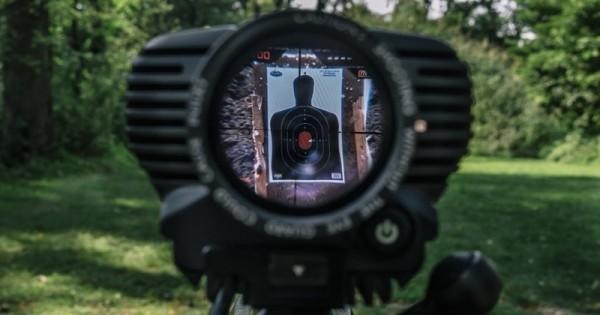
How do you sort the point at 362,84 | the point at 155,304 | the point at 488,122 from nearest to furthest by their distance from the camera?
the point at 362,84 → the point at 155,304 → the point at 488,122

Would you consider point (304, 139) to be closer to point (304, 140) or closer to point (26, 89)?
point (304, 140)

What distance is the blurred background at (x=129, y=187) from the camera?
19.6ft

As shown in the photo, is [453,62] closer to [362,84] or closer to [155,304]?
[362,84]

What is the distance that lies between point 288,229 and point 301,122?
0.40m

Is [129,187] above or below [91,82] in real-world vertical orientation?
below

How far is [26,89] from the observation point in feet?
41.7

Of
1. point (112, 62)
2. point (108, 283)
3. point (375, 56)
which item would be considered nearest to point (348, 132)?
point (375, 56)

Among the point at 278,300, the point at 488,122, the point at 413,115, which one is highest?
the point at 413,115

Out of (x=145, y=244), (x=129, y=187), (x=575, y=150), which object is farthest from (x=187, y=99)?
(x=575, y=150)

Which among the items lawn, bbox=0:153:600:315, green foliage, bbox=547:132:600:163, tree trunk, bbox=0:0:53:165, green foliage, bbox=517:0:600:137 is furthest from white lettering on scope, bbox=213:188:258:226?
green foliage, bbox=547:132:600:163

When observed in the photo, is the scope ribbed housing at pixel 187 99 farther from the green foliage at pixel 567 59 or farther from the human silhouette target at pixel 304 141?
the green foliage at pixel 567 59

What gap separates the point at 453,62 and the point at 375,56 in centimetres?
11

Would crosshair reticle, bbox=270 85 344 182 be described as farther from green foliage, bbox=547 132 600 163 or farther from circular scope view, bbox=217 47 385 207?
green foliage, bbox=547 132 600 163

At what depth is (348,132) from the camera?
4.97 ft
